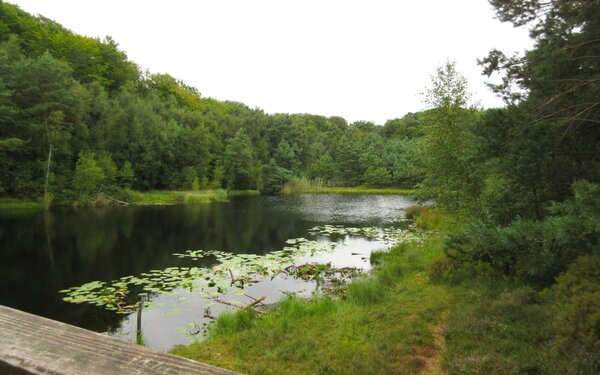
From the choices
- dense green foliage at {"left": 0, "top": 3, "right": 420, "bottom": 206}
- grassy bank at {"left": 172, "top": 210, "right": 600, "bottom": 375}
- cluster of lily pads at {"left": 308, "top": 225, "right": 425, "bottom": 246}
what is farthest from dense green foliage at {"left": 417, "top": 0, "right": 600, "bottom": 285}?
cluster of lily pads at {"left": 308, "top": 225, "right": 425, "bottom": 246}

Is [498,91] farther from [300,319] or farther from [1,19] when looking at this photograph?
[1,19]

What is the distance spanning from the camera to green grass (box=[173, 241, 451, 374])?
5.69m

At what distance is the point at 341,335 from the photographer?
6914 mm

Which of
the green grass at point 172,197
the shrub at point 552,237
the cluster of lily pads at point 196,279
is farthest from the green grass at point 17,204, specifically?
the shrub at point 552,237

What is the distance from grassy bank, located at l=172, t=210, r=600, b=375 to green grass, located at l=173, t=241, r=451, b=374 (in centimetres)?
2

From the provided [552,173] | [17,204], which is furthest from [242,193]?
[552,173]

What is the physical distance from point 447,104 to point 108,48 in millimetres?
78557

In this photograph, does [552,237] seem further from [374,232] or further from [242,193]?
[242,193]

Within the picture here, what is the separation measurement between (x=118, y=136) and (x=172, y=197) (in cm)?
1060

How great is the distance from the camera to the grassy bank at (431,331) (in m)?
4.89

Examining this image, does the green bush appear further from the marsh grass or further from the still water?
the marsh grass

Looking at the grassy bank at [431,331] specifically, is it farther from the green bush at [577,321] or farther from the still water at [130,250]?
the still water at [130,250]

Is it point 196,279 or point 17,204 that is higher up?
point 17,204

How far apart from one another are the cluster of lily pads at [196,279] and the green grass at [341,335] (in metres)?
3.36
